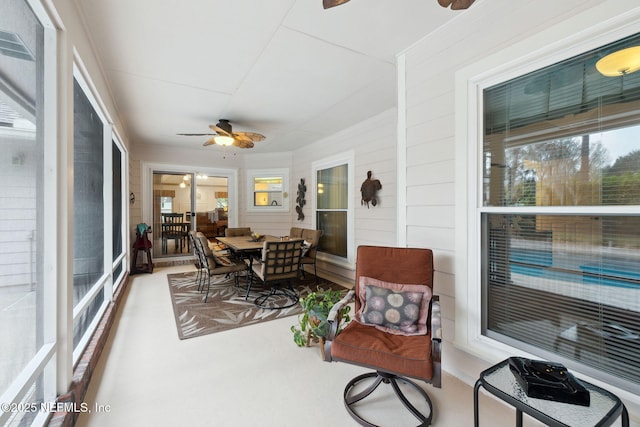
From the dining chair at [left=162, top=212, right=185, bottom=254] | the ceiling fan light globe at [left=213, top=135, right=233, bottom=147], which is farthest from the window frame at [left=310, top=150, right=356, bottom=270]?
the dining chair at [left=162, top=212, right=185, bottom=254]

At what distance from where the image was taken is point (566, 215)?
5.13 feet

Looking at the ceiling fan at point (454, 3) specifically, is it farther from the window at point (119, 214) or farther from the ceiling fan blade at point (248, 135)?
the window at point (119, 214)

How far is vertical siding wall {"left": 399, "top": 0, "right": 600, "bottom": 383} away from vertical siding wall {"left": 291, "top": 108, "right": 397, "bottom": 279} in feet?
4.97

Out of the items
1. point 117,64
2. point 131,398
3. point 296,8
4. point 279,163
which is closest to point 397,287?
point 131,398

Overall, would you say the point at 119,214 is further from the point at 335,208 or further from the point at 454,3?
the point at 454,3

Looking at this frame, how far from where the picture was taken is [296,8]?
1918mm

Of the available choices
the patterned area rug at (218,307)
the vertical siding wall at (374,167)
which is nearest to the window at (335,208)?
the vertical siding wall at (374,167)

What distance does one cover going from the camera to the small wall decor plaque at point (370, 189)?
412 cm

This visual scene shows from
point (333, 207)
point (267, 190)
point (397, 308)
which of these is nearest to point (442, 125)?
point (397, 308)

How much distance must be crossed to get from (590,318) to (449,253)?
828 millimetres

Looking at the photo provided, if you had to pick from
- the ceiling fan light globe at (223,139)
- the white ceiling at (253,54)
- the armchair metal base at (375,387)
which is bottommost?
the armchair metal base at (375,387)

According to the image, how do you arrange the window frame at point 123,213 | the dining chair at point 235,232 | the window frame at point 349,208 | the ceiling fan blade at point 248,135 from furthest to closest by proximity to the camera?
the dining chair at point 235,232, the window frame at point 349,208, the window frame at point 123,213, the ceiling fan blade at point 248,135

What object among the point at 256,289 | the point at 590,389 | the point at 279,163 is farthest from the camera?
the point at 279,163

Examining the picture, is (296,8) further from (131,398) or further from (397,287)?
(131,398)
